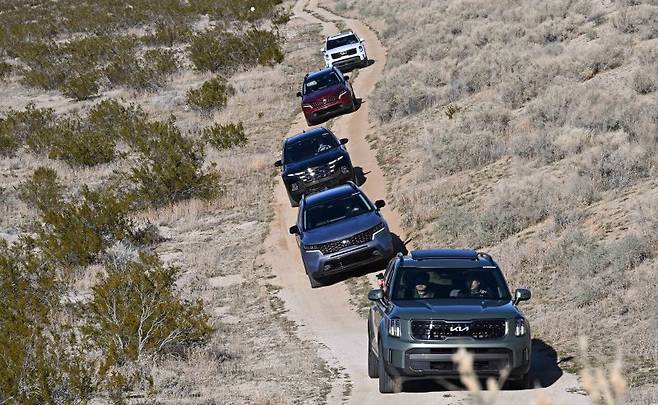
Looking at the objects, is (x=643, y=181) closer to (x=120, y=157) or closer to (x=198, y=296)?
(x=198, y=296)

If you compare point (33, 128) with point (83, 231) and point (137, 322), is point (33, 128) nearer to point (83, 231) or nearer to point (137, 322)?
point (83, 231)

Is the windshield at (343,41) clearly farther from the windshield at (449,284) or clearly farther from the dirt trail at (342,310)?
the windshield at (449,284)

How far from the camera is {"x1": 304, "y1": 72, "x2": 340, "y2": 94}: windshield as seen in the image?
33688 millimetres

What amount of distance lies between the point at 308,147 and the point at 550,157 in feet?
19.0

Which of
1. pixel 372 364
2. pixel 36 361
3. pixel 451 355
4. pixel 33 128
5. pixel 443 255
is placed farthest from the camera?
pixel 33 128

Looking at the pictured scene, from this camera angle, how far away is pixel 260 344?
15656mm

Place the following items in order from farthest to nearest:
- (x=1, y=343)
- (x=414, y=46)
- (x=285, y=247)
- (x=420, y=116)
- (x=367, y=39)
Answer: (x=367, y=39) → (x=414, y=46) → (x=420, y=116) → (x=285, y=247) → (x=1, y=343)

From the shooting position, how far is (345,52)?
42156mm

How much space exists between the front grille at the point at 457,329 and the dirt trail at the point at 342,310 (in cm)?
70

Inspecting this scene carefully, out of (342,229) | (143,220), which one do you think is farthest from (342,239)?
(143,220)

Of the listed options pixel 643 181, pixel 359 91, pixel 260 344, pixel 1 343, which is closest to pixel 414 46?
pixel 359 91

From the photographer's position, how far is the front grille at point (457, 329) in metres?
10.7

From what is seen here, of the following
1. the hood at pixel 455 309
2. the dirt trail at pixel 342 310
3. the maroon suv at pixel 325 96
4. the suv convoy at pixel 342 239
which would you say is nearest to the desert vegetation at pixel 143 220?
the dirt trail at pixel 342 310

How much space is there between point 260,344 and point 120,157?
20.8 m
